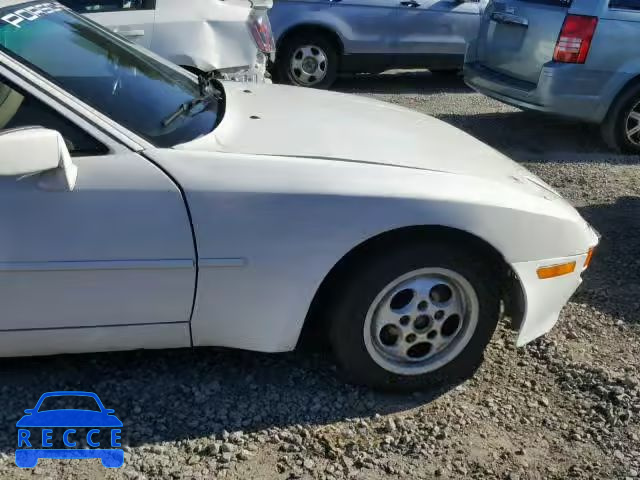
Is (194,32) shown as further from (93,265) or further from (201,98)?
(93,265)

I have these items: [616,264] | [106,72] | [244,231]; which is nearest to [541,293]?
[244,231]

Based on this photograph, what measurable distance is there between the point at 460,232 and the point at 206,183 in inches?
39.0

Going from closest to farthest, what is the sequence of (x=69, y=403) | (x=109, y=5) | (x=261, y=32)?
(x=69, y=403) < (x=109, y=5) < (x=261, y=32)

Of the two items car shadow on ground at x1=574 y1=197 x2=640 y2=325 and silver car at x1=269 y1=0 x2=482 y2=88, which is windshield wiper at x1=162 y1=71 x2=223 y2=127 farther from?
silver car at x1=269 y1=0 x2=482 y2=88

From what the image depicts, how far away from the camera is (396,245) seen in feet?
9.53

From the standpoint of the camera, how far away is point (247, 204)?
2.74 m

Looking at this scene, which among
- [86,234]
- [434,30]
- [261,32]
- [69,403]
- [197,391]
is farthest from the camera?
[434,30]

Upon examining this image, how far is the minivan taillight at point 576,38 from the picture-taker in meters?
6.55

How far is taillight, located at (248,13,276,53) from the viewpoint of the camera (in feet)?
21.0

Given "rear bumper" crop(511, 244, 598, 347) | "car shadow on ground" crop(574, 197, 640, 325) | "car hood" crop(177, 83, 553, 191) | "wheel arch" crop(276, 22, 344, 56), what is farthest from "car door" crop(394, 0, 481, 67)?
"rear bumper" crop(511, 244, 598, 347)

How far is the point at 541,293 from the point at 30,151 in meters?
2.04

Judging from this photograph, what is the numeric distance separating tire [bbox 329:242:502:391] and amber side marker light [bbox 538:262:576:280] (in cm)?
17

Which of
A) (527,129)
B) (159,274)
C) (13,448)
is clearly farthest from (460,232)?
(527,129)

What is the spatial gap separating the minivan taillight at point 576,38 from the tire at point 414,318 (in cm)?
420
